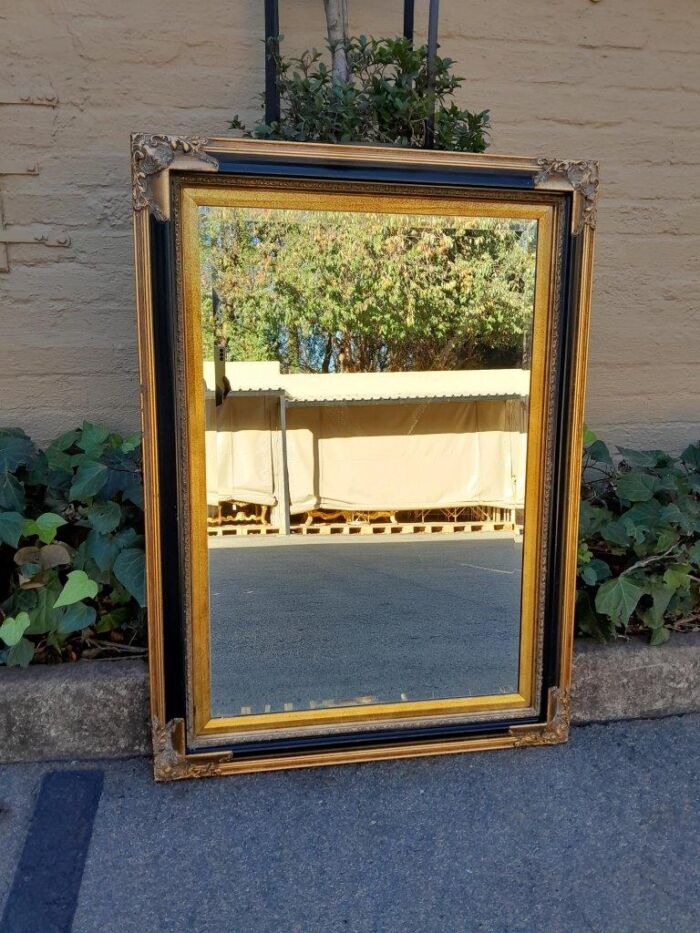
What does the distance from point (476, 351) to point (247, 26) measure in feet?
5.24

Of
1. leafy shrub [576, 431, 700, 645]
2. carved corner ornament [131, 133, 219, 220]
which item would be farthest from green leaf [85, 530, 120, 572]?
leafy shrub [576, 431, 700, 645]

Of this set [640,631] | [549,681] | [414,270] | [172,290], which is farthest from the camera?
[640,631]

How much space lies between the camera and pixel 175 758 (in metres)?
1.90

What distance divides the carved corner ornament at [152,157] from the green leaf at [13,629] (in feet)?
3.97

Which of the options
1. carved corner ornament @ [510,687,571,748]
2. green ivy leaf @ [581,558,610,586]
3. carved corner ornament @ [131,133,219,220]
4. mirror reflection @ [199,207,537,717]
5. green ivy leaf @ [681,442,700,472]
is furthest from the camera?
green ivy leaf @ [681,442,700,472]

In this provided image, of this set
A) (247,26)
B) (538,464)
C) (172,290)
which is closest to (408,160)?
(172,290)

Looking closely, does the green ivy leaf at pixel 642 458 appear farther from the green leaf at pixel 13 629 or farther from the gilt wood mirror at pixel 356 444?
the green leaf at pixel 13 629

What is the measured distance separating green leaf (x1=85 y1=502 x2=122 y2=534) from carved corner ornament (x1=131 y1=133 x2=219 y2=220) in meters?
0.87

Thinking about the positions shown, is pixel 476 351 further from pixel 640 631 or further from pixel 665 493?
pixel 640 631

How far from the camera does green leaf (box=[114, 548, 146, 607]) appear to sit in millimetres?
1939

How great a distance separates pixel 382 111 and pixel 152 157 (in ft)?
2.27

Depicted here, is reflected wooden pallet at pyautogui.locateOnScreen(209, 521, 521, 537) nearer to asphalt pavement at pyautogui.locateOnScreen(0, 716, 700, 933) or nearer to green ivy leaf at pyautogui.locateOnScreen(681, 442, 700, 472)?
asphalt pavement at pyautogui.locateOnScreen(0, 716, 700, 933)

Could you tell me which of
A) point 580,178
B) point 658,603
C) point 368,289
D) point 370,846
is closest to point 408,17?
point 580,178

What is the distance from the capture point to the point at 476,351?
1982 millimetres
